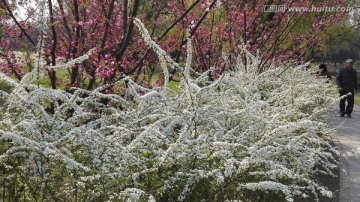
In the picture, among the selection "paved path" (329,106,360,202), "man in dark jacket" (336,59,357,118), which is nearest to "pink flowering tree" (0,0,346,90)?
"man in dark jacket" (336,59,357,118)

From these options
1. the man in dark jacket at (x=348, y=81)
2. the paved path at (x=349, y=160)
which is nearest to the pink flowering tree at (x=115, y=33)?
the man in dark jacket at (x=348, y=81)

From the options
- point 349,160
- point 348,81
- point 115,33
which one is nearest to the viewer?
point 115,33

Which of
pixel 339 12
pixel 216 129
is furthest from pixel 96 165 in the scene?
pixel 339 12

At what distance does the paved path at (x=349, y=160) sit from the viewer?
5557 millimetres

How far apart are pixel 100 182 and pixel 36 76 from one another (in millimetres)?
1059

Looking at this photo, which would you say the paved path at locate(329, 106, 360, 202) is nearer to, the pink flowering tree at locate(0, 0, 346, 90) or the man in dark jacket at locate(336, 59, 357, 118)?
the man in dark jacket at locate(336, 59, 357, 118)

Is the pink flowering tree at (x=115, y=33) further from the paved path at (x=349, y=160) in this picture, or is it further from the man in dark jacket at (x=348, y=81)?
the paved path at (x=349, y=160)

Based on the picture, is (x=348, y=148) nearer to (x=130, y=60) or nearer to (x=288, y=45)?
(x=130, y=60)

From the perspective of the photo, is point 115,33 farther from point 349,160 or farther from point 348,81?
point 348,81

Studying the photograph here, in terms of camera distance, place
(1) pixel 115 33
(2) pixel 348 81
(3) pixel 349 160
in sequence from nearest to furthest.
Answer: (1) pixel 115 33, (3) pixel 349 160, (2) pixel 348 81

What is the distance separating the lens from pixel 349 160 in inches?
297

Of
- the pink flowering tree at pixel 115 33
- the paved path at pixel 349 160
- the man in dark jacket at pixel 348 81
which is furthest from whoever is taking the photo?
the man in dark jacket at pixel 348 81

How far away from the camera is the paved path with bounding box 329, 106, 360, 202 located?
5557mm

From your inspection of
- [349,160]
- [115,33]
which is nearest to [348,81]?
[349,160]
